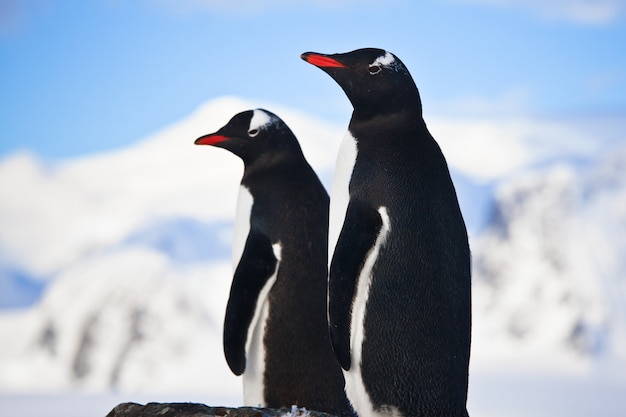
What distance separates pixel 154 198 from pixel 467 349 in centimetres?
4232

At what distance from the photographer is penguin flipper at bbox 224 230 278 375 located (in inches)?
122

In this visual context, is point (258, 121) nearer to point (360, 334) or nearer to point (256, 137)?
point (256, 137)

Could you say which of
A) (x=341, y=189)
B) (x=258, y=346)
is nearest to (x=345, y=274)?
(x=341, y=189)

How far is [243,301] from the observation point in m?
3.13

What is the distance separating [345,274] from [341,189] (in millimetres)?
277

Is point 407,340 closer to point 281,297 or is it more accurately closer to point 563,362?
point 281,297

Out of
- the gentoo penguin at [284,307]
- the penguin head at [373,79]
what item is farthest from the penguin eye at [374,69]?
the gentoo penguin at [284,307]

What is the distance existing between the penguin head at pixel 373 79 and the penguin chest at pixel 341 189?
0.12 meters

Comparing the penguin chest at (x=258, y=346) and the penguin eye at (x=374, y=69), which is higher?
the penguin eye at (x=374, y=69)

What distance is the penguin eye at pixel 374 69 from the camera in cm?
265

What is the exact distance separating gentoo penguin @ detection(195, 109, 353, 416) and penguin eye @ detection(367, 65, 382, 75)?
2.36 ft

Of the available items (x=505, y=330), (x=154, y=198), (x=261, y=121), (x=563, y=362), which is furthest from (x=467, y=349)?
(x=154, y=198)

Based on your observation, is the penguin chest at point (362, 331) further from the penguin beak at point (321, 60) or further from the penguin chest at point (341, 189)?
the penguin beak at point (321, 60)

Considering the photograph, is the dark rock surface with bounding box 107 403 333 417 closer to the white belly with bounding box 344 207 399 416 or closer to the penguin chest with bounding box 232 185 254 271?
the white belly with bounding box 344 207 399 416
